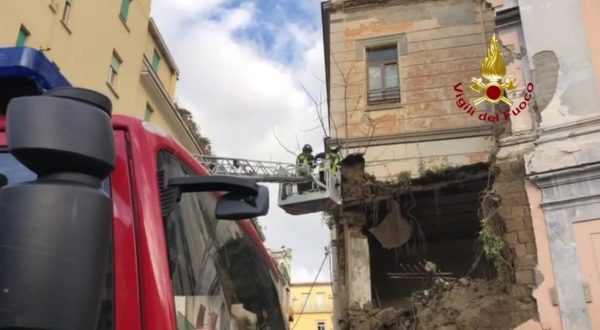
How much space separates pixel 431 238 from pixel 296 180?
10.9ft

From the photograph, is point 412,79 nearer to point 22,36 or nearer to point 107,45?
point 22,36

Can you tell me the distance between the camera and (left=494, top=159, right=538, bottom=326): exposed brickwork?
7961 mm

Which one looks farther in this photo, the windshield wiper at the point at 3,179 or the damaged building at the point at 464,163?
the damaged building at the point at 464,163

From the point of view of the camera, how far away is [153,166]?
2270mm

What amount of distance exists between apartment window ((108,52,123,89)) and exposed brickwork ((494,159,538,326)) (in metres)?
12.3

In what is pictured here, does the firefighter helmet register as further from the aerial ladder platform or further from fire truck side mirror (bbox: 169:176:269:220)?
fire truck side mirror (bbox: 169:176:269:220)

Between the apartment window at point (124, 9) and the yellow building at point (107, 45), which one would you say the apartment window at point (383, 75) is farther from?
the apartment window at point (124, 9)

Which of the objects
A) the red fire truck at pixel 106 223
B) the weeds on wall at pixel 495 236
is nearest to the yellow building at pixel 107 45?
the weeds on wall at pixel 495 236

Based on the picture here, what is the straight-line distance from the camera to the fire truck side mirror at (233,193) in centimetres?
222

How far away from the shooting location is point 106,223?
5.07 ft

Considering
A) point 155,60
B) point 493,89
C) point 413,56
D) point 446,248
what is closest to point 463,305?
point 493,89

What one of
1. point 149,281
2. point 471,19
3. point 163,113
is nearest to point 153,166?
point 149,281

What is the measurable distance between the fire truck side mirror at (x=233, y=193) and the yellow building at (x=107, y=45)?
11620 millimetres

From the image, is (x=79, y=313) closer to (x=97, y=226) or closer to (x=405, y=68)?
(x=97, y=226)
